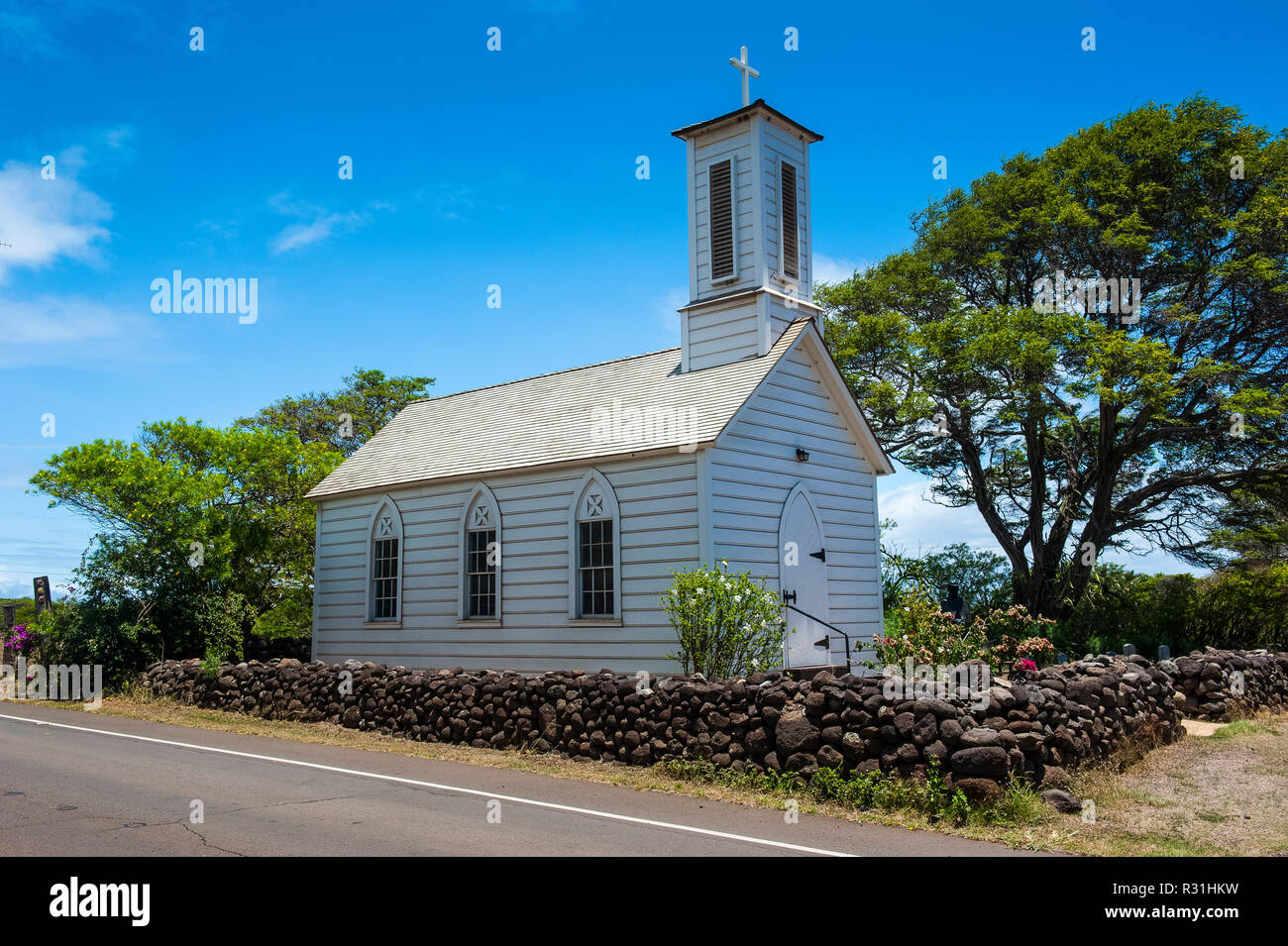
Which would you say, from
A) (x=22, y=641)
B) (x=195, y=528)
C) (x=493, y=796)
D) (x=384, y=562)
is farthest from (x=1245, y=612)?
(x=22, y=641)

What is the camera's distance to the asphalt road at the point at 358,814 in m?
7.92

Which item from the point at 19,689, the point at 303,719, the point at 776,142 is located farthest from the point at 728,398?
the point at 19,689

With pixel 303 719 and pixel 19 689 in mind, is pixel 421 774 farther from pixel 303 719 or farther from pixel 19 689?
pixel 19 689

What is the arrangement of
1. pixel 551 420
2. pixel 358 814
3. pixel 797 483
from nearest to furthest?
pixel 358 814, pixel 797 483, pixel 551 420

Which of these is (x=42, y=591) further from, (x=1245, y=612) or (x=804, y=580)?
(x=1245, y=612)

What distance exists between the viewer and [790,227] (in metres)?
18.9

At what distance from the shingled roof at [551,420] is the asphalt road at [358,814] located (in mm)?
6300

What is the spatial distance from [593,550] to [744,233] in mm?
6746

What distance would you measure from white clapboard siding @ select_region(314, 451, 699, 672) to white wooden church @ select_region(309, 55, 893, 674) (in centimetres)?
4

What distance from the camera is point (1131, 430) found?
88.7 ft

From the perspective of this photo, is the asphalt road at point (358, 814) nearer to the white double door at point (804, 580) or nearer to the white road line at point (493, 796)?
the white road line at point (493, 796)

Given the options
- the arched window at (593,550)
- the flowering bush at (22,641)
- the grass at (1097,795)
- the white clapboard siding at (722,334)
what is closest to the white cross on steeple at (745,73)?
the white clapboard siding at (722,334)

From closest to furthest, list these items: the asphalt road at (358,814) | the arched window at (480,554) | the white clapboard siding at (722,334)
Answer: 1. the asphalt road at (358,814)
2. the white clapboard siding at (722,334)
3. the arched window at (480,554)

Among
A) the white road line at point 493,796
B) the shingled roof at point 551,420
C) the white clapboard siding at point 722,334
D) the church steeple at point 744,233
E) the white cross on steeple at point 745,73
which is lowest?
the white road line at point 493,796
